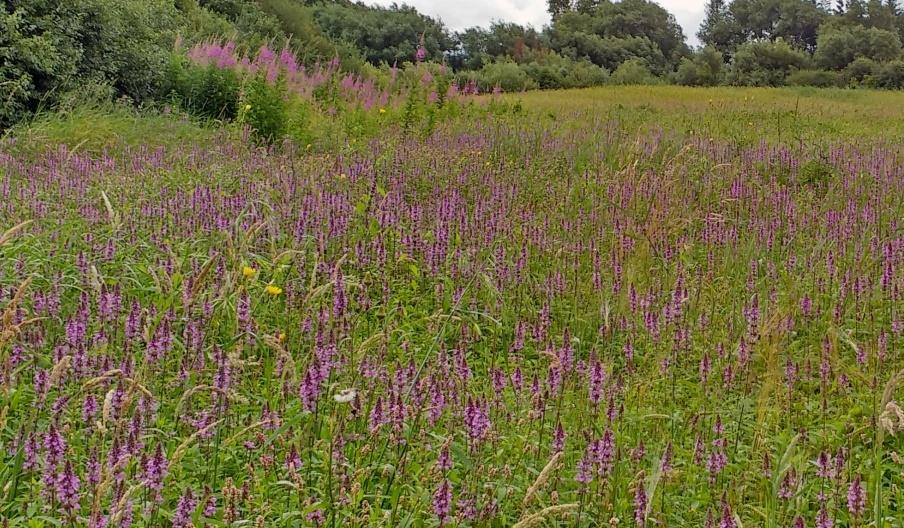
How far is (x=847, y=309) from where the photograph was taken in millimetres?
3854

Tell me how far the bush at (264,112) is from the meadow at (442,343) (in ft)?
6.96

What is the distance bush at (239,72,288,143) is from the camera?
31.8ft

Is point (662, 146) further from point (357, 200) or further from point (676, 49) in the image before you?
point (676, 49)

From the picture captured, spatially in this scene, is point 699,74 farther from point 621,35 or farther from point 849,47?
point 621,35

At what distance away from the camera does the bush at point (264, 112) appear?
970 cm

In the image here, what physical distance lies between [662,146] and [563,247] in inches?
215

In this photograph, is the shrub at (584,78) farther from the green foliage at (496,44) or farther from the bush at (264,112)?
the bush at (264,112)

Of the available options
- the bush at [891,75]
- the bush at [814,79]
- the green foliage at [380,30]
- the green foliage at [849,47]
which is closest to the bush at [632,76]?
the bush at [814,79]

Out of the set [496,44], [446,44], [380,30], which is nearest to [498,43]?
[496,44]

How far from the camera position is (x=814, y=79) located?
43.2m

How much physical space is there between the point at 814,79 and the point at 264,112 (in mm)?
42072

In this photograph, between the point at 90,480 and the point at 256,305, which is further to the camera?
the point at 256,305

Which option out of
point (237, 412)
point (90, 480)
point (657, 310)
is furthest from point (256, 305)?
point (657, 310)

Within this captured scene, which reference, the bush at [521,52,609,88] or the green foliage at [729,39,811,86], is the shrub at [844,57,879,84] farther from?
the bush at [521,52,609,88]
